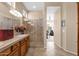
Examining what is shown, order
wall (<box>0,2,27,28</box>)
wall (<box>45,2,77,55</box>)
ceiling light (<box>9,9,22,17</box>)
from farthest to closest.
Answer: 1. wall (<box>45,2,77,55</box>)
2. ceiling light (<box>9,9,22,17</box>)
3. wall (<box>0,2,27,28</box>)

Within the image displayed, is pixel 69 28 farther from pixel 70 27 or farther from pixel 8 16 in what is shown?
pixel 8 16

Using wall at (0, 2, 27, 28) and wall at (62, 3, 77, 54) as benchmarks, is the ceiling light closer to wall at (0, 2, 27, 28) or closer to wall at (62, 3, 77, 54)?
wall at (0, 2, 27, 28)

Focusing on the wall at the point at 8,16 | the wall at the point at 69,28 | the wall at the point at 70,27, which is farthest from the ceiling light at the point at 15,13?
the wall at the point at 70,27

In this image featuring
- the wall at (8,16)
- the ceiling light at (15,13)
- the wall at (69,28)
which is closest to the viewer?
the wall at (8,16)

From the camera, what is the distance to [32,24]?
10.4 ft

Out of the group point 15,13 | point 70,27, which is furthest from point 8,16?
point 70,27

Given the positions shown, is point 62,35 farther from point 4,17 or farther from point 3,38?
point 3,38

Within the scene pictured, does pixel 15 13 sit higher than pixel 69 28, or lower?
higher

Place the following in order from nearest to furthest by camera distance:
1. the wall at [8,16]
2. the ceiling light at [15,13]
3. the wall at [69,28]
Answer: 1. the wall at [8,16]
2. the ceiling light at [15,13]
3. the wall at [69,28]

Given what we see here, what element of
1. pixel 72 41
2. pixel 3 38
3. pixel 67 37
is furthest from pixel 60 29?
pixel 3 38

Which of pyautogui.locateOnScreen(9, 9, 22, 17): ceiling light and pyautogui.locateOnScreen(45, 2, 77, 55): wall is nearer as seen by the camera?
pyautogui.locateOnScreen(9, 9, 22, 17): ceiling light

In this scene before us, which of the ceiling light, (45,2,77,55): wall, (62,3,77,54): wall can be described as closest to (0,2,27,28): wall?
the ceiling light

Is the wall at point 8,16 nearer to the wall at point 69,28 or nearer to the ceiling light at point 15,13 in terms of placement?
the ceiling light at point 15,13

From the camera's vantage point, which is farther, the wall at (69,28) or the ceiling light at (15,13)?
the wall at (69,28)
